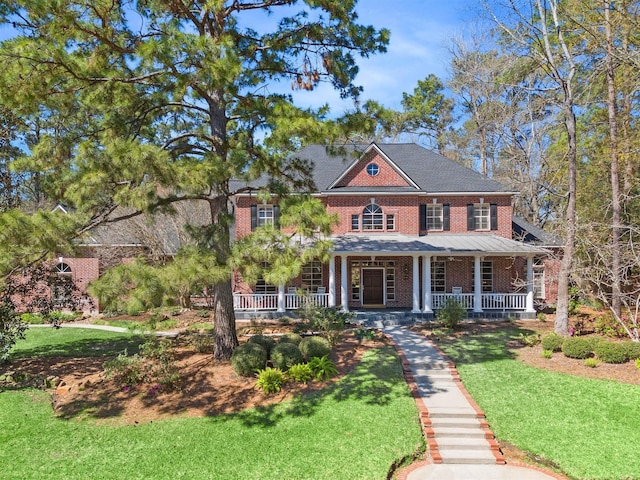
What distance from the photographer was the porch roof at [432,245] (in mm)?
17188

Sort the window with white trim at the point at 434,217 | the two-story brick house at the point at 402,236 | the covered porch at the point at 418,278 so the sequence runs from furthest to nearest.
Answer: the window with white trim at the point at 434,217
the two-story brick house at the point at 402,236
the covered porch at the point at 418,278

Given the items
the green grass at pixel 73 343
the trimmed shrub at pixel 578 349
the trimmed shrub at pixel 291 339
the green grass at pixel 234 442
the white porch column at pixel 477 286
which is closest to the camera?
the green grass at pixel 234 442

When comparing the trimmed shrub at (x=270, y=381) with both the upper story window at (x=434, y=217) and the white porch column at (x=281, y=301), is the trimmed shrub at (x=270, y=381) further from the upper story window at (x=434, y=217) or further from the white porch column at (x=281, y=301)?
the upper story window at (x=434, y=217)

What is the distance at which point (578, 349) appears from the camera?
1143 centimetres

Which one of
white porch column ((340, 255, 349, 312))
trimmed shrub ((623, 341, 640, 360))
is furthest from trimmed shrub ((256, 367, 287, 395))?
trimmed shrub ((623, 341, 640, 360))

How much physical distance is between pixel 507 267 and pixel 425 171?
249 inches

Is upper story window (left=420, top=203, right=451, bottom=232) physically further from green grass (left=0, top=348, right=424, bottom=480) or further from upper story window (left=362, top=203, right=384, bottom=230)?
green grass (left=0, top=348, right=424, bottom=480)

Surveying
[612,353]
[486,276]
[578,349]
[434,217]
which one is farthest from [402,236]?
[612,353]

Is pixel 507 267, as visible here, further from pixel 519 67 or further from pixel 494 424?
pixel 494 424

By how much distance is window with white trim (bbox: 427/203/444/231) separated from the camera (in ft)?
66.2

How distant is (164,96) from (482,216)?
52.3 feet

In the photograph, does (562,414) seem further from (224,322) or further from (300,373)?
(224,322)

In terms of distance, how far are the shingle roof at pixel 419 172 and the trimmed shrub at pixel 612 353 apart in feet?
32.5

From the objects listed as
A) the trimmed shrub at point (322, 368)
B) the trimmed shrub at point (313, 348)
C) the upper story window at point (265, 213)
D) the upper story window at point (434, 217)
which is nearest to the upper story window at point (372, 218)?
the upper story window at point (434, 217)
